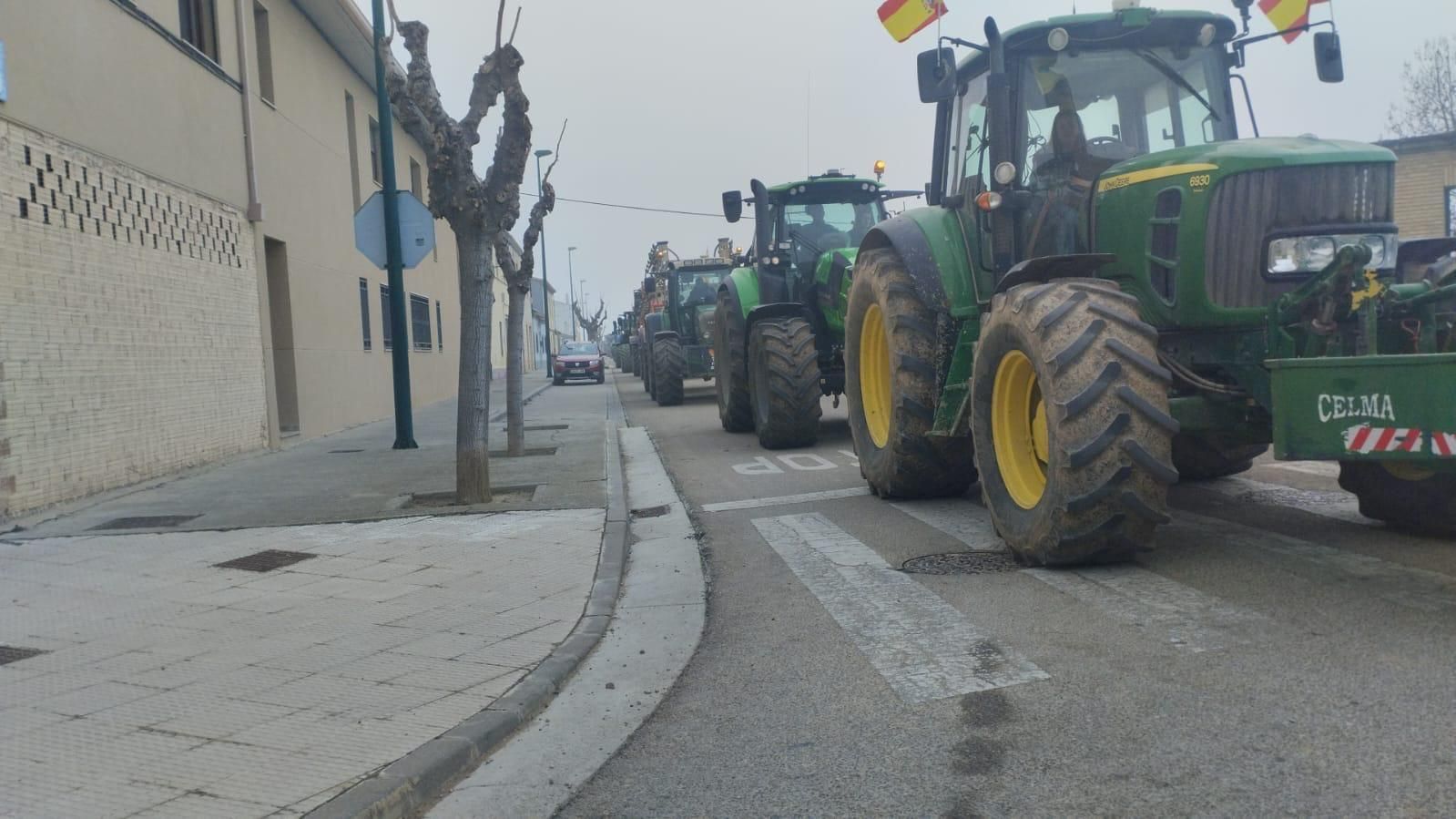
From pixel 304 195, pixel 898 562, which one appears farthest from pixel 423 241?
pixel 898 562

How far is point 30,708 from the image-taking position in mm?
4109

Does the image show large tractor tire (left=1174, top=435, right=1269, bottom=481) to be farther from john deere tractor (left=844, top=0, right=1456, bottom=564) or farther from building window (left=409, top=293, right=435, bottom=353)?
building window (left=409, top=293, right=435, bottom=353)

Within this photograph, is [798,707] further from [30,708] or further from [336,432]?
[336,432]

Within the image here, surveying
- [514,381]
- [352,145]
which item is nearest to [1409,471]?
[514,381]

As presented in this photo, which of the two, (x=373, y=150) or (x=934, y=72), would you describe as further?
(x=373, y=150)

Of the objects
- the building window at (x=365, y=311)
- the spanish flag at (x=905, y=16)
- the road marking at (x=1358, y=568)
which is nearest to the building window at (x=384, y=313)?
the building window at (x=365, y=311)

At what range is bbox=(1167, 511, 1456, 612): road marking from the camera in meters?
4.59

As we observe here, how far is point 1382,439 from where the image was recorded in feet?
13.6

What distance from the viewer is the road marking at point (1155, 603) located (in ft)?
14.1

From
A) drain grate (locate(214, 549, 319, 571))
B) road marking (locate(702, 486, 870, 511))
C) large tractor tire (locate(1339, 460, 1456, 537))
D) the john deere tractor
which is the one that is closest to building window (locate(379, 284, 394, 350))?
road marking (locate(702, 486, 870, 511))

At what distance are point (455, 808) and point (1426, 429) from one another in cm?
364

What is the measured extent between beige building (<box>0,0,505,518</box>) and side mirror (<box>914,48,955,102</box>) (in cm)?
683

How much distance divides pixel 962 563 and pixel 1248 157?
2.50m

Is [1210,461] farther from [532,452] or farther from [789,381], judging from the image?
[532,452]
